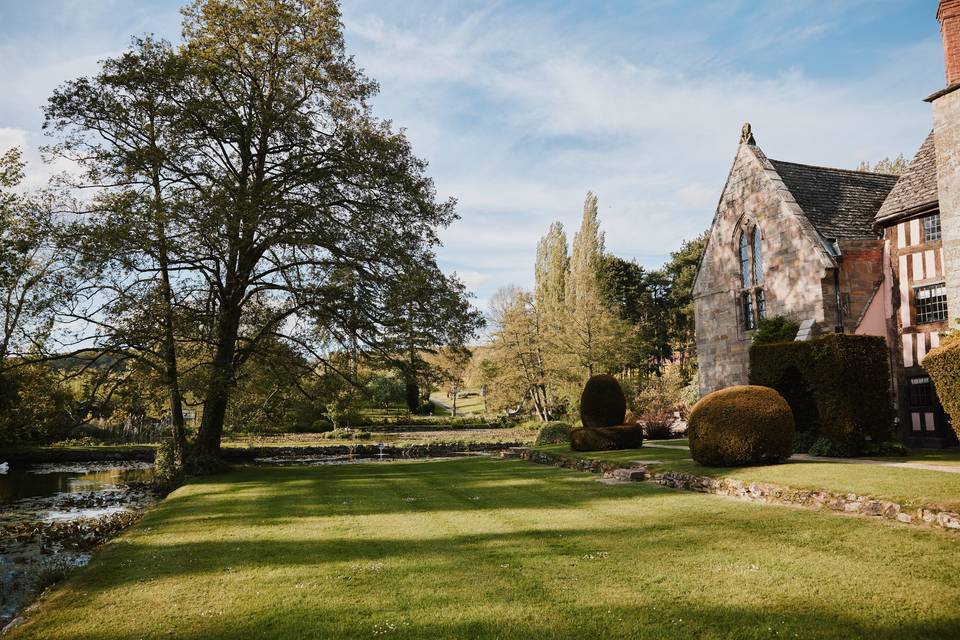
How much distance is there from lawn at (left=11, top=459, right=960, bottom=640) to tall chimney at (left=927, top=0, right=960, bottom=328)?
37.3 ft

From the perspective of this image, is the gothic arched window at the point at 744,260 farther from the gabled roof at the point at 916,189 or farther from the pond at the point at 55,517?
the pond at the point at 55,517

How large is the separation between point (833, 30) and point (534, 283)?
39.7m

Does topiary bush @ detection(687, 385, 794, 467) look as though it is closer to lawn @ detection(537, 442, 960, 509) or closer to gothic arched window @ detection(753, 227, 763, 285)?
lawn @ detection(537, 442, 960, 509)

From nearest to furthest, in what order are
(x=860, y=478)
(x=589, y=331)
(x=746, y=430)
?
1. (x=860, y=478)
2. (x=746, y=430)
3. (x=589, y=331)

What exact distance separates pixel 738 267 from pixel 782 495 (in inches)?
557

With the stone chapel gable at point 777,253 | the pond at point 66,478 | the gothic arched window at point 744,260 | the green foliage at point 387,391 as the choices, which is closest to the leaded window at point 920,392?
the stone chapel gable at point 777,253

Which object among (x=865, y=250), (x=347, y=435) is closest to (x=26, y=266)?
(x=865, y=250)

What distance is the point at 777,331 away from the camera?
18.8m

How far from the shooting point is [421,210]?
18906mm

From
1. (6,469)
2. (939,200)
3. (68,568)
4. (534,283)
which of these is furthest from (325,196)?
(534,283)

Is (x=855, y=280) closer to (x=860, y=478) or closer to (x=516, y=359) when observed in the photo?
(x=860, y=478)

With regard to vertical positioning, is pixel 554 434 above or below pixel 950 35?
below

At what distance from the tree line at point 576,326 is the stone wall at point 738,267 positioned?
13006 millimetres

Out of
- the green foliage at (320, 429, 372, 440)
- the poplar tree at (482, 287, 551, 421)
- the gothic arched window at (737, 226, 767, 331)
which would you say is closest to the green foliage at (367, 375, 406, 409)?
the green foliage at (320, 429, 372, 440)
